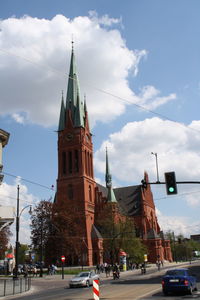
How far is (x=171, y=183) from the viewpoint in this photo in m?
18.3

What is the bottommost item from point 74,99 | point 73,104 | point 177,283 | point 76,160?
point 177,283

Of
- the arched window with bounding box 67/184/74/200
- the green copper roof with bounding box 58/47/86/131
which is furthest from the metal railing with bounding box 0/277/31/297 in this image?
the green copper roof with bounding box 58/47/86/131

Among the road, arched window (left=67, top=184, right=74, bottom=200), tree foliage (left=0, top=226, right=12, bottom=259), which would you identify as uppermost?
arched window (left=67, top=184, right=74, bottom=200)

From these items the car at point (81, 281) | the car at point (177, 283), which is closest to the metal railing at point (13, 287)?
the car at point (81, 281)

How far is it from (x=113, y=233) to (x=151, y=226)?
1588 inches

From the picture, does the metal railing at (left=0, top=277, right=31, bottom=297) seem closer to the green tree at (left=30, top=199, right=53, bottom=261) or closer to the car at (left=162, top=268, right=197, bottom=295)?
the car at (left=162, top=268, right=197, bottom=295)

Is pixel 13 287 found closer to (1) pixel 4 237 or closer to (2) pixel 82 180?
(1) pixel 4 237

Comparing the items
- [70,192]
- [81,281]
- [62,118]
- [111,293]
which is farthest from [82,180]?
[111,293]

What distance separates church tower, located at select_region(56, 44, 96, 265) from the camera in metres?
72.9

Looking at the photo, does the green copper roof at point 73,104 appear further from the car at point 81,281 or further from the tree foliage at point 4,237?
the car at point 81,281

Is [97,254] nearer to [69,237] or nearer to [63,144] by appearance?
[69,237]

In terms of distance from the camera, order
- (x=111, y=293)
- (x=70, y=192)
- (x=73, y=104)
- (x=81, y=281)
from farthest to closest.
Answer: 1. (x=73, y=104)
2. (x=70, y=192)
3. (x=81, y=281)
4. (x=111, y=293)

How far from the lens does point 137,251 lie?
200 ft

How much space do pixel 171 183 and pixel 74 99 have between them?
2627 inches
